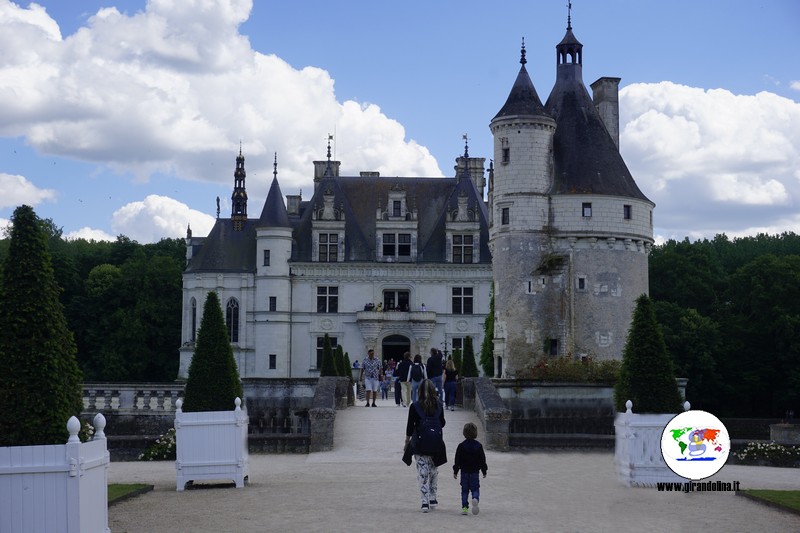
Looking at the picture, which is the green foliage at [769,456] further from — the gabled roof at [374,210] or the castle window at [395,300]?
the castle window at [395,300]

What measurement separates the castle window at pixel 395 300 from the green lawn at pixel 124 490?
3923 centimetres

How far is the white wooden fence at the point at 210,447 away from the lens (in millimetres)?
15664

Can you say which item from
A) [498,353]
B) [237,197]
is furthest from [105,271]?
[498,353]

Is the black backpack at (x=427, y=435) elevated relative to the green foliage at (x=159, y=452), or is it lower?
elevated

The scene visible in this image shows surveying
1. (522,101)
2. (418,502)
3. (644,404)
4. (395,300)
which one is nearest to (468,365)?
(522,101)

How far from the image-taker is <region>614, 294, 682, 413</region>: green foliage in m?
18.0

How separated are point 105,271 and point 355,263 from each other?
57.7 feet

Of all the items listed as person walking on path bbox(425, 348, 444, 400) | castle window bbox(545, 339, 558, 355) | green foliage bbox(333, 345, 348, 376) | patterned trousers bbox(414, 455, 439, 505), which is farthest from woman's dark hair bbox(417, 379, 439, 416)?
castle window bbox(545, 339, 558, 355)

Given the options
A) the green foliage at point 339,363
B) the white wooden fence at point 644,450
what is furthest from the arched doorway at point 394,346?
the white wooden fence at point 644,450

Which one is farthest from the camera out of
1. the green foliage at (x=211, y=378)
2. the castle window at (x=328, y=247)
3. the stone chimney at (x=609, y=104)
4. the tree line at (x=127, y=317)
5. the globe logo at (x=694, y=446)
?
the tree line at (x=127, y=317)

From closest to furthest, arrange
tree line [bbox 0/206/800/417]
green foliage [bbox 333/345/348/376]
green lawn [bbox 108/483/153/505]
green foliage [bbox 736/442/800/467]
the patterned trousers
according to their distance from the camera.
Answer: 1. the patterned trousers
2. green lawn [bbox 108/483/153/505]
3. green foliage [bbox 736/442/800/467]
4. green foliage [bbox 333/345/348/376]
5. tree line [bbox 0/206/800/417]

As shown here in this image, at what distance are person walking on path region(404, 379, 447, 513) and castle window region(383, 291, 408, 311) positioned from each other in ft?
135

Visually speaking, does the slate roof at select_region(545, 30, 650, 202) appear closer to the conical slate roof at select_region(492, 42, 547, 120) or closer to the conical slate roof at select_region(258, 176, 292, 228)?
the conical slate roof at select_region(492, 42, 547, 120)

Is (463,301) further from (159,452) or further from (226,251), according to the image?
(159,452)
